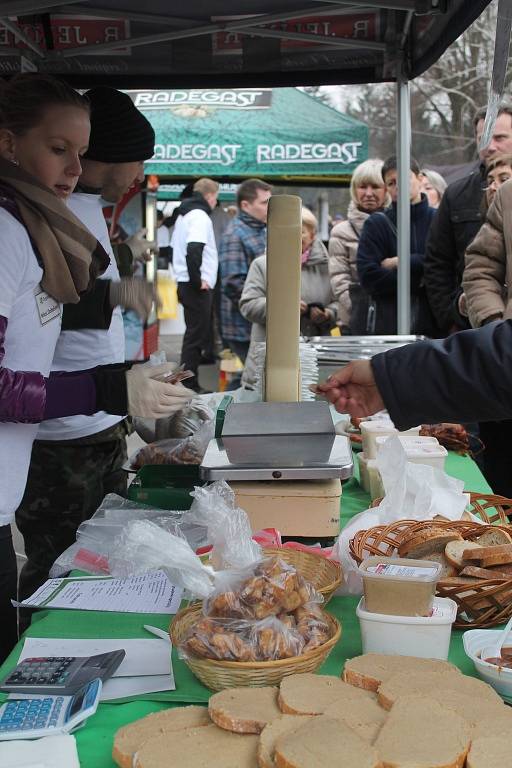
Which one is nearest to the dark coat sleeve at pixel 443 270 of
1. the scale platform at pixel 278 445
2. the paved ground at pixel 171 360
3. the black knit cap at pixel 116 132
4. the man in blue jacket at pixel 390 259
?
the man in blue jacket at pixel 390 259

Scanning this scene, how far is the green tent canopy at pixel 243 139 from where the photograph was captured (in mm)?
9133

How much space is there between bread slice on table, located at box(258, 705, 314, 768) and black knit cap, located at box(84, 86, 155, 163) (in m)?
2.16

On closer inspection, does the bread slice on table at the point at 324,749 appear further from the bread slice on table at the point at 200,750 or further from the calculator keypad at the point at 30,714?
the calculator keypad at the point at 30,714

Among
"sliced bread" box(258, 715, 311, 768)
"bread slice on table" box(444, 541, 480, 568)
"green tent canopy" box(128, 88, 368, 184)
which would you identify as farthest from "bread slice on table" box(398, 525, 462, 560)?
"green tent canopy" box(128, 88, 368, 184)

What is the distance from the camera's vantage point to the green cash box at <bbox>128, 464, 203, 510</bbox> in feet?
7.66

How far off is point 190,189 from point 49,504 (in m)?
7.55

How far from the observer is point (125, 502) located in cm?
233

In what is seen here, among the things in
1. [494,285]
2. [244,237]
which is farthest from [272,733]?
[244,237]

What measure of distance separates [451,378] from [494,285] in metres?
2.22

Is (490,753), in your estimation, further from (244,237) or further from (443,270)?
(244,237)

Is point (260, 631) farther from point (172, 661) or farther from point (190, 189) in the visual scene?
point (190, 189)

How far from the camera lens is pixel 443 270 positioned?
4.66 metres

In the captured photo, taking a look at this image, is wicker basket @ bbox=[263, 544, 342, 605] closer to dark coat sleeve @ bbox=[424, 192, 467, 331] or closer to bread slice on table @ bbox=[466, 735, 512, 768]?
bread slice on table @ bbox=[466, 735, 512, 768]

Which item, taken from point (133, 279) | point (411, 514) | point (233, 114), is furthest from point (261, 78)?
point (233, 114)
